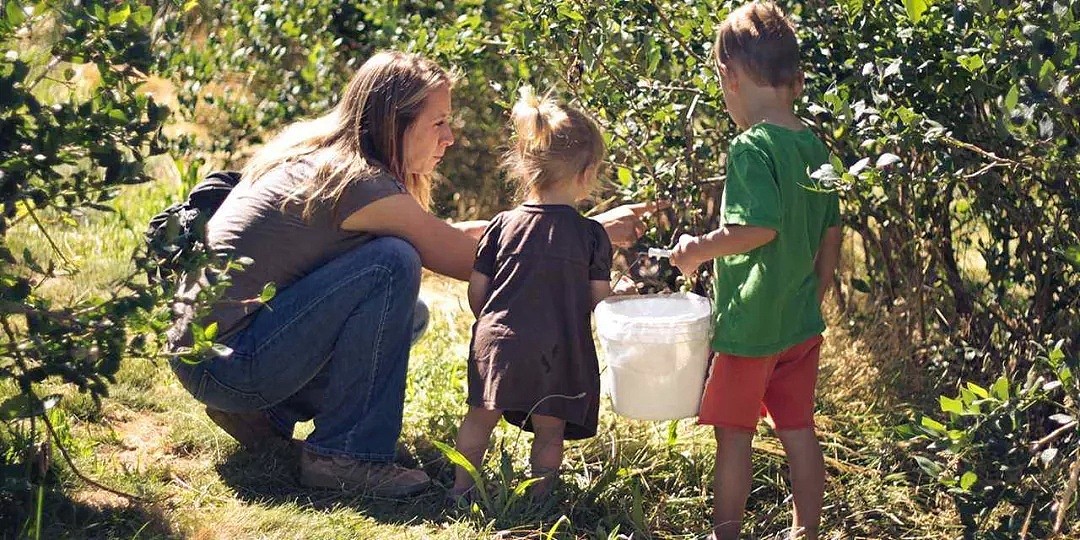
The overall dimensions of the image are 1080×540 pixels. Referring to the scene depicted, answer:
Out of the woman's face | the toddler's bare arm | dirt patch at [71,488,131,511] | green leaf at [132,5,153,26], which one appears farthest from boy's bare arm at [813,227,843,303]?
dirt patch at [71,488,131,511]

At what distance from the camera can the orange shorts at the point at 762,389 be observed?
312 centimetres

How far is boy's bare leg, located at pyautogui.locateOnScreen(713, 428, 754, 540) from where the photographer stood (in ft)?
10.4

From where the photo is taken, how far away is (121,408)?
3947mm

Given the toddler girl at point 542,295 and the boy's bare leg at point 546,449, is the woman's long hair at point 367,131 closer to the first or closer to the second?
the toddler girl at point 542,295

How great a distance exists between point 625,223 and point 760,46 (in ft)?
2.22

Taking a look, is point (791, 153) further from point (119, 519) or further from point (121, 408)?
point (121, 408)

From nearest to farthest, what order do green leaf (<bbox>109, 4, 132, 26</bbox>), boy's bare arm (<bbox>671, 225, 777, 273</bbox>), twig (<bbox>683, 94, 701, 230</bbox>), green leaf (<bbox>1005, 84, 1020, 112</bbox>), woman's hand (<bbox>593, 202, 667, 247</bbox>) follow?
green leaf (<bbox>1005, 84, 1020, 112</bbox>), green leaf (<bbox>109, 4, 132, 26</bbox>), boy's bare arm (<bbox>671, 225, 777, 273</bbox>), woman's hand (<bbox>593, 202, 667, 247</bbox>), twig (<bbox>683, 94, 701, 230</bbox>)

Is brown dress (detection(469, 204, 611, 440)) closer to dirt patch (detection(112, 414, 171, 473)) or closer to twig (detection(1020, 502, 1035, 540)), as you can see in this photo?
dirt patch (detection(112, 414, 171, 473))

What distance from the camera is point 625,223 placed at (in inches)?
141

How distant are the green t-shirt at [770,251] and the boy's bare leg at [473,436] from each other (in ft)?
2.08

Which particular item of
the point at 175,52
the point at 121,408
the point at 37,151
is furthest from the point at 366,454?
the point at 175,52

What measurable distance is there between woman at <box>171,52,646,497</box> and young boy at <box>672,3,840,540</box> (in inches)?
21.8

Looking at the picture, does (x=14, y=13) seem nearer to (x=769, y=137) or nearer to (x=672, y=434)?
(x=769, y=137)

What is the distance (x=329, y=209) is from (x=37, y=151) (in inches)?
33.1
